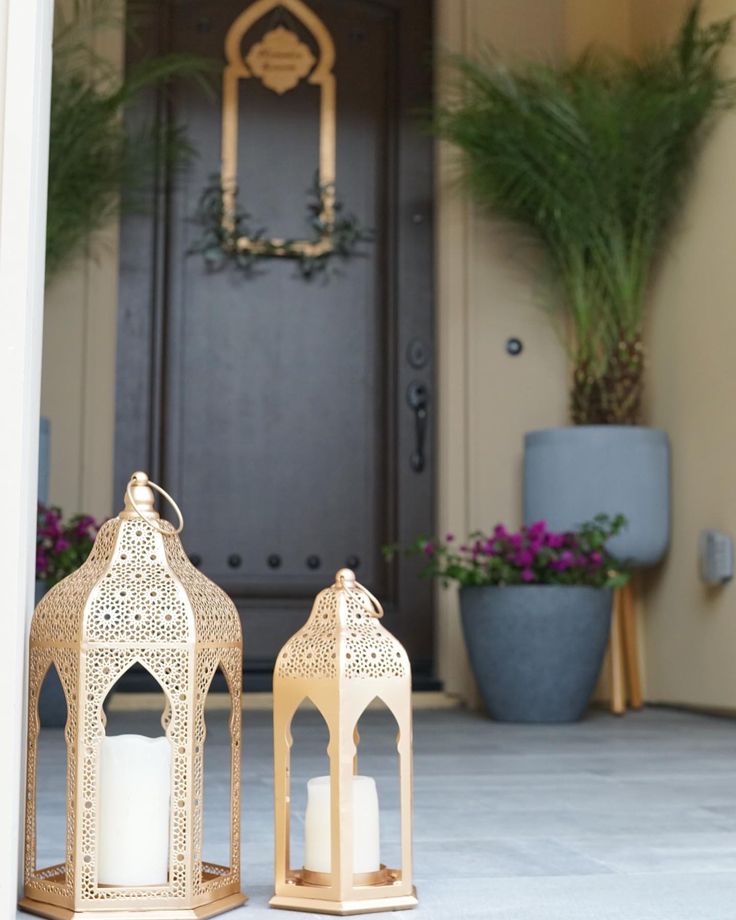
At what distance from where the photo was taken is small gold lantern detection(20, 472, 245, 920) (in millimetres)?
1080

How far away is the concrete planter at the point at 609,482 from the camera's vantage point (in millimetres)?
3406

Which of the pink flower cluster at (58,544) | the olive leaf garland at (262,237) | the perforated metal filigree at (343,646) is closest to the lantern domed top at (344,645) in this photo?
the perforated metal filigree at (343,646)

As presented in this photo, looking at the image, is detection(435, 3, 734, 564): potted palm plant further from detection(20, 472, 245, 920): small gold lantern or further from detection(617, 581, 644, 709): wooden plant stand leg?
detection(20, 472, 245, 920): small gold lantern

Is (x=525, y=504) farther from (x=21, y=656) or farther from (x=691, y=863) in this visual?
(x=21, y=656)

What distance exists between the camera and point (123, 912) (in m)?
1.07

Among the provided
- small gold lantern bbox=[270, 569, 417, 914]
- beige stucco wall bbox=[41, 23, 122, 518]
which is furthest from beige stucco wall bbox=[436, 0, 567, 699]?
small gold lantern bbox=[270, 569, 417, 914]

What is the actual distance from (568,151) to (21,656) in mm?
2658

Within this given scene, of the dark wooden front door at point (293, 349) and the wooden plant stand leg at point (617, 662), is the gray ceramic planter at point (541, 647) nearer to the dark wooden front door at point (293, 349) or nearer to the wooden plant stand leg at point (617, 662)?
the wooden plant stand leg at point (617, 662)

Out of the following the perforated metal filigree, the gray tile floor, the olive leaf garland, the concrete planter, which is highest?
the olive leaf garland

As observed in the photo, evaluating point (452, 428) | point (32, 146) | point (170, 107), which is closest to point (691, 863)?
point (32, 146)

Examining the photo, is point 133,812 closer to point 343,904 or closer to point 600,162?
point 343,904

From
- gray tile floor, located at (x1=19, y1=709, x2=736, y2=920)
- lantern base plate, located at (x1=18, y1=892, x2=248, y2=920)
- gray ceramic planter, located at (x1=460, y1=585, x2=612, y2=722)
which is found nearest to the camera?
lantern base plate, located at (x1=18, y1=892, x2=248, y2=920)

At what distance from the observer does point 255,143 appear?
388 centimetres

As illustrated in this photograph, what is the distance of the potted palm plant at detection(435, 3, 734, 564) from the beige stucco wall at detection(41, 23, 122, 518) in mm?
1064
